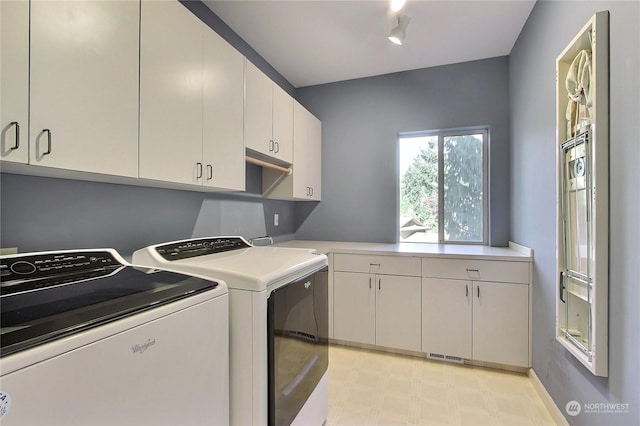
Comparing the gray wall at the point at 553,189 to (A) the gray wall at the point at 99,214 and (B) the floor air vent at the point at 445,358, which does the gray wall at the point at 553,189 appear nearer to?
(B) the floor air vent at the point at 445,358

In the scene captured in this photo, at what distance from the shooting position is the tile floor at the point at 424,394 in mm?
1754

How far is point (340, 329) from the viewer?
105 inches

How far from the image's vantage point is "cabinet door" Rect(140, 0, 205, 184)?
125 centimetres

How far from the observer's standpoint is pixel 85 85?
3.35 feet

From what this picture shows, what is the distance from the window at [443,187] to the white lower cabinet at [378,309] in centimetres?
76

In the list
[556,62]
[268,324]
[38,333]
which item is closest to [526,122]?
[556,62]

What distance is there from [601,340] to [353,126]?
102 inches

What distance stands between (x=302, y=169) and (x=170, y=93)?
5.08 feet

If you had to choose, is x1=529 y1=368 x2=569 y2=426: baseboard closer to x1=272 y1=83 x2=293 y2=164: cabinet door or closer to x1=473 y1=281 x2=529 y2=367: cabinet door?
x1=473 y1=281 x2=529 y2=367: cabinet door

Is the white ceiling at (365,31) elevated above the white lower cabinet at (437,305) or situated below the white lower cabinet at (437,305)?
above

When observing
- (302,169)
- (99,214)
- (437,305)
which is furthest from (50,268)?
(437,305)

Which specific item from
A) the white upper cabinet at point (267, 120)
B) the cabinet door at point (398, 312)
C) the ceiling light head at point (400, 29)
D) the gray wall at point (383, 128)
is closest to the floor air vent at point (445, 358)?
the cabinet door at point (398, 312)

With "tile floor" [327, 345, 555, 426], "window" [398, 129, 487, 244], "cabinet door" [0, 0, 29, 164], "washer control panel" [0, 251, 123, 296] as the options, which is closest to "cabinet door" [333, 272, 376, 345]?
"tile floor" [327, 345, 555, 426]

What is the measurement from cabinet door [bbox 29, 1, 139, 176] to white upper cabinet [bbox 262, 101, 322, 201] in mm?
1483
